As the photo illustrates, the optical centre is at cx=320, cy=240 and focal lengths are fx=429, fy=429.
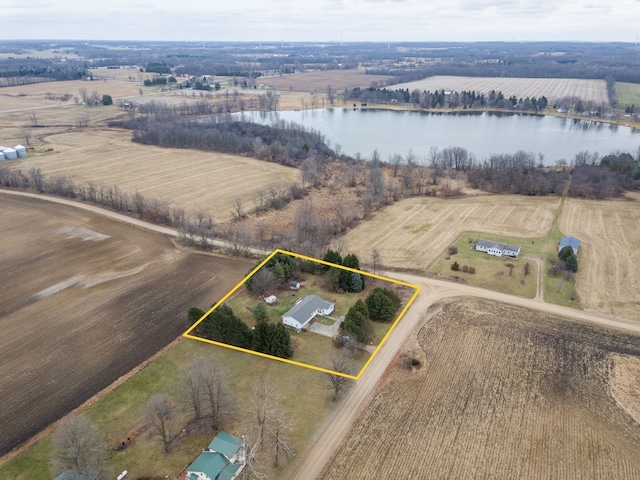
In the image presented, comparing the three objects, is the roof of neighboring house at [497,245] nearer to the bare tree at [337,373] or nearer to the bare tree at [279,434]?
the bare tree at [337,373]

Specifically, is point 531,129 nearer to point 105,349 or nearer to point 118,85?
point 105,349

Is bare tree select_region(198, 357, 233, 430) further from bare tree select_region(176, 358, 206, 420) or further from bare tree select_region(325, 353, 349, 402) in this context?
bare tree select_region(325, 353, 349, 402)

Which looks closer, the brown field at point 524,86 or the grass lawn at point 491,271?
the grass lawn at point 491,271

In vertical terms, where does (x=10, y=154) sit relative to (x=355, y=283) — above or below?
above

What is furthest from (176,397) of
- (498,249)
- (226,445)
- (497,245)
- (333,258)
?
(497,245)

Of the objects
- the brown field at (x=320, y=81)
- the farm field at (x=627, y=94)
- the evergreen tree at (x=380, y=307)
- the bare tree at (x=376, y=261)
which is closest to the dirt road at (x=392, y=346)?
the evergreen tree at (x=380, y=307)

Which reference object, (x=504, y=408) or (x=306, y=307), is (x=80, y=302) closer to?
(x=306, y=307)
